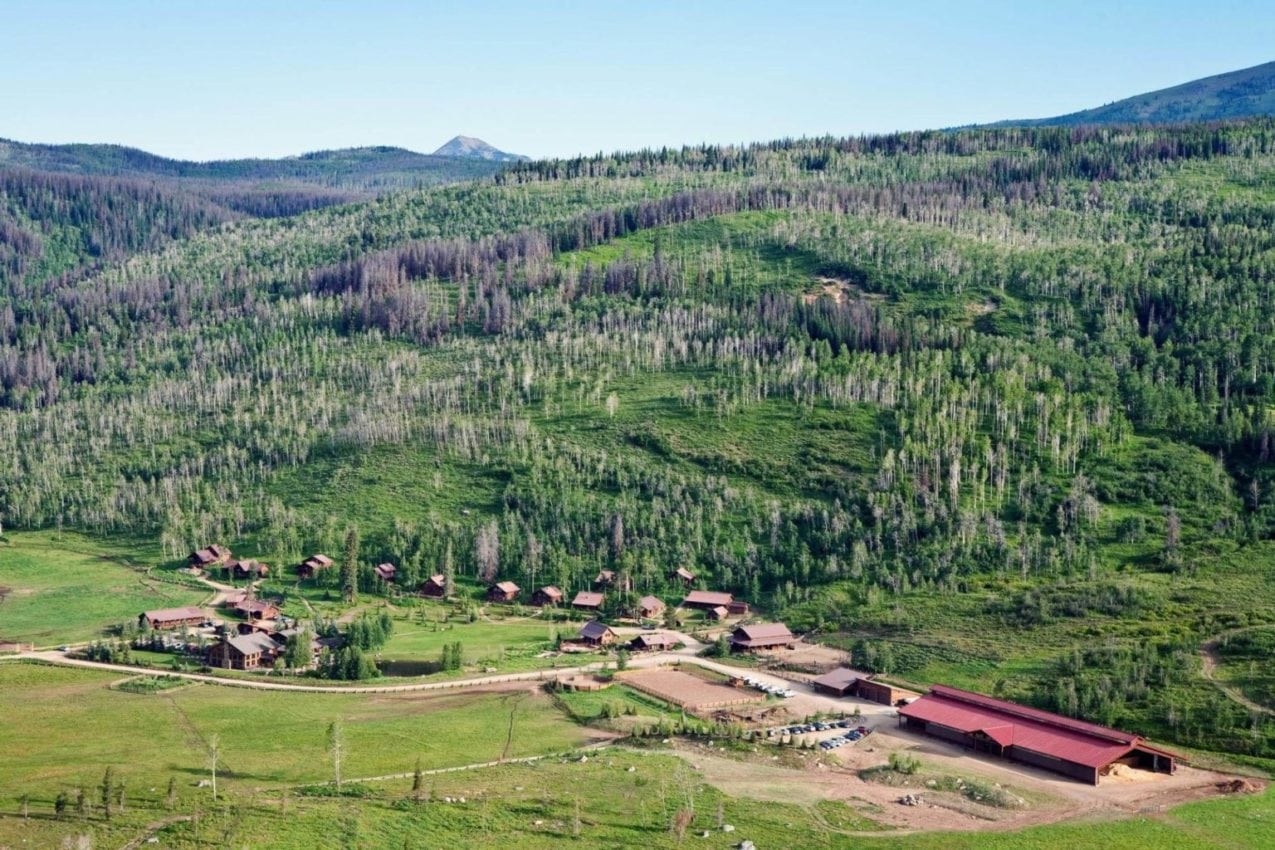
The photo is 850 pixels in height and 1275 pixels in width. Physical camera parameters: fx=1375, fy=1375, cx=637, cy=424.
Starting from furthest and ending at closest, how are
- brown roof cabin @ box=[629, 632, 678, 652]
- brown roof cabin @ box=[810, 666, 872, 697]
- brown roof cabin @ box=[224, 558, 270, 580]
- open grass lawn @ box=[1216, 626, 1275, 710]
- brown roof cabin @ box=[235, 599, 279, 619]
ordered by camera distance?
brown roof cabin @ box=[224, 558, 270, 580], brown roof cabin @ box=[235, 599, 279, 619], brown roof cabin @ box=[629, 632, 678, 652], brown roof cabin @ box=[810, 666, 872, 697], open grass lawn @ box=[1216, 626, 1275, 710]

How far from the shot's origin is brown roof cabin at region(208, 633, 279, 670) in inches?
4700

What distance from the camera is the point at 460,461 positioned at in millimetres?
188000

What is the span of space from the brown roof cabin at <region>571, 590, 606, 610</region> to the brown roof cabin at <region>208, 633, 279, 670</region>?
117 ft

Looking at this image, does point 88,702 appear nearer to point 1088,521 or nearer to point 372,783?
point 372,783

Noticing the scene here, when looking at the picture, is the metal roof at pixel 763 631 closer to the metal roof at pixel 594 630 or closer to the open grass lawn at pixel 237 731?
the metal roof at pixel 594 630

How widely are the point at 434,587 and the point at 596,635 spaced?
2920cm

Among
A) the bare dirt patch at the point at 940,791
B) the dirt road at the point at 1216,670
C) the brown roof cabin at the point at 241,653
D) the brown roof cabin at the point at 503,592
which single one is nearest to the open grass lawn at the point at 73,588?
the brown roof cabin at the point at 241,653

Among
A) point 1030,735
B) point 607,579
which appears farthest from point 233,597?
point 1030,735

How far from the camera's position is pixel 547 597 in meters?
149

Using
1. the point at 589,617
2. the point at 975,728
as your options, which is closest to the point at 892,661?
the point at 975,728

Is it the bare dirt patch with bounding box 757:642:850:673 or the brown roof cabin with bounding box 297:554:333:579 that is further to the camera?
the brown roof cabin with bounding box 297:554:333:579

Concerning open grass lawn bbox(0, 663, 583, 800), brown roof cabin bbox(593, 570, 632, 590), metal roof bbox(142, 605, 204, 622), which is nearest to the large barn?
open grass lawn bbox(0, 663, 583, 800)

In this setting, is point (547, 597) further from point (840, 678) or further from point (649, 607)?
point (840, 678)

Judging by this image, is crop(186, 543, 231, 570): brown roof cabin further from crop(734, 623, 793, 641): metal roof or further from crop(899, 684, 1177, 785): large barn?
crop(899, 684, 1177, 785): large barn
